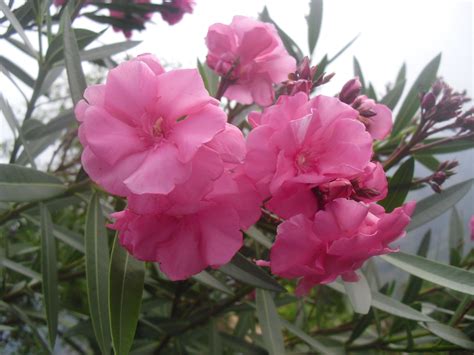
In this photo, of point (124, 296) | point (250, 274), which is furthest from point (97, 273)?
point (250, 274)

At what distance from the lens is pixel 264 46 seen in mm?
770

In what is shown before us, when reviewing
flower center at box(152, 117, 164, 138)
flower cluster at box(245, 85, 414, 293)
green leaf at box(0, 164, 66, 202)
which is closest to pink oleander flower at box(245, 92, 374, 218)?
flower cluster at box(245, 85, 414, 293)

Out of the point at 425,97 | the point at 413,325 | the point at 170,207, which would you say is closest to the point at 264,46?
the point at 425,97

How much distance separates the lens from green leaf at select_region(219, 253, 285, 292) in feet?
2.25

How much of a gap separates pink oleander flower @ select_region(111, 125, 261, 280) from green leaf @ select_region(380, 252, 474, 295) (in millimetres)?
332

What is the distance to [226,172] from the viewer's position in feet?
1.75

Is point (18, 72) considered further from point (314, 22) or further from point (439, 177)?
point (439, 177)

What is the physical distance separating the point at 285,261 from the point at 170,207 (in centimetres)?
15

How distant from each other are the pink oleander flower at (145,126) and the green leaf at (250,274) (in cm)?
25

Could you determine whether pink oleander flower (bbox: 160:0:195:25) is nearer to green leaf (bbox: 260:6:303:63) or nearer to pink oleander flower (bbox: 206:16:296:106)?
green leaf (bbox: 260:6:303:63)

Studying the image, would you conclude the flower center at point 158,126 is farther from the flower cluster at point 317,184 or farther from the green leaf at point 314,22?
the green leaf at point 314,22

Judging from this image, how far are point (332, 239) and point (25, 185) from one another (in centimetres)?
43

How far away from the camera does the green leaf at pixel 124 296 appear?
0.60m

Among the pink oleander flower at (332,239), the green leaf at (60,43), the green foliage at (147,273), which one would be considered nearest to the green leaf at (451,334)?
the green foliage at (147,273)
